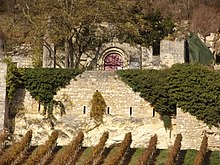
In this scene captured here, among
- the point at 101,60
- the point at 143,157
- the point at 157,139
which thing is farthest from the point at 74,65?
the point at 143,157

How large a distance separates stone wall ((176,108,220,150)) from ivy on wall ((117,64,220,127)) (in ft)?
0.63

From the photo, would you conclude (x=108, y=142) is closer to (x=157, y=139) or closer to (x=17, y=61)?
(x=157, y=139)

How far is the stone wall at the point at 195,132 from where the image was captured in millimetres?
17891

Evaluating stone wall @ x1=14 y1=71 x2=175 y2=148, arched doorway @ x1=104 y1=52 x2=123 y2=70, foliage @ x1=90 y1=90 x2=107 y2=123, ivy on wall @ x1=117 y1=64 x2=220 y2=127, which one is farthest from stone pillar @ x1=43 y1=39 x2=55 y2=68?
ivy on wall @ x1=117 y1=64 x2=220 y2=127

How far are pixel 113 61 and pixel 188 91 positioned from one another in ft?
28.7

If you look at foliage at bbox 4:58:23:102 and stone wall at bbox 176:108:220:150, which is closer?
stone wall at bbox 176:108:220:150

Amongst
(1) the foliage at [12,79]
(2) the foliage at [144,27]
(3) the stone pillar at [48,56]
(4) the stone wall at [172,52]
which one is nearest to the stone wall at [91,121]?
(1) the foliage at [12,79]

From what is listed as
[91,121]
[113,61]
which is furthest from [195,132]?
[113,61]

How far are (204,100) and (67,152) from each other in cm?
523

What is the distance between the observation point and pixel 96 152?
52.2ft

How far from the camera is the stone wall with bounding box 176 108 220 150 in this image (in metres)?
17.9

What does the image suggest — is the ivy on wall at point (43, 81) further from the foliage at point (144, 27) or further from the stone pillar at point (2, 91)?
the foliage at point (144, 27)

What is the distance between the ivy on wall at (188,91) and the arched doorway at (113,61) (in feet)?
24.7

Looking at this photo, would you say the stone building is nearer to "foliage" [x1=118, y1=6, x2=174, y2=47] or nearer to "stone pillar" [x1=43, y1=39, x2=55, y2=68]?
"stone pillar" [x1=43, y1=39, x2=55, y2=68]
